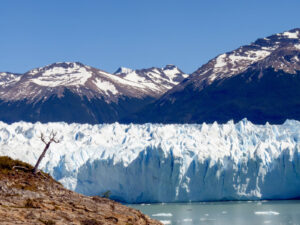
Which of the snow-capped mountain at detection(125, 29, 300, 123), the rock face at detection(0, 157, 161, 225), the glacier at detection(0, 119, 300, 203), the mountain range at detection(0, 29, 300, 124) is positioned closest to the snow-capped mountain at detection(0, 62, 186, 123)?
the mountain range at detection(0, 29, 300, 124)

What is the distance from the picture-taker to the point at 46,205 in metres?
7.59

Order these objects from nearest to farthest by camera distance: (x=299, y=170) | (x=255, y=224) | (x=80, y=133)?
(x=255, y=224) → (x=299, y=170) → (x=80, y=133)

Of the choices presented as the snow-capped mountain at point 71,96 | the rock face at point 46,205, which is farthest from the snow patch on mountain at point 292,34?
the rock face at point 46,205

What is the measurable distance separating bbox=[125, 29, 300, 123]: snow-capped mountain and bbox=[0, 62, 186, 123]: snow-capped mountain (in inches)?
788

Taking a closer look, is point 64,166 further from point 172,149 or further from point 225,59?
point 225,59

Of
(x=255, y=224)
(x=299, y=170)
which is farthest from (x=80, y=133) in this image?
(x=255, y=224)

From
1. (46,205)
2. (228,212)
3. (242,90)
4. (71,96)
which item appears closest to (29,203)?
(46,205)

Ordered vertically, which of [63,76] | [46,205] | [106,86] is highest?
[63,76]

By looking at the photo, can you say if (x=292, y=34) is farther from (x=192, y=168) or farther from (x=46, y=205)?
(x=46, y=205)

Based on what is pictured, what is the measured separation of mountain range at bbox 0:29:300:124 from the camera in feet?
356

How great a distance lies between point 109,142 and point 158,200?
11531 millimetres

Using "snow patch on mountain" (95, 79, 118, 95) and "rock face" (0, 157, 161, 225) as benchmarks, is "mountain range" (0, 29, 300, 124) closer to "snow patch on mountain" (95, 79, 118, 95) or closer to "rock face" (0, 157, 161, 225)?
"snow patch on mountain" (95, 79, 118, 95)

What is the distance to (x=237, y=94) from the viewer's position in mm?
115562

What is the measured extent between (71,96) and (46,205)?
13970 cm
